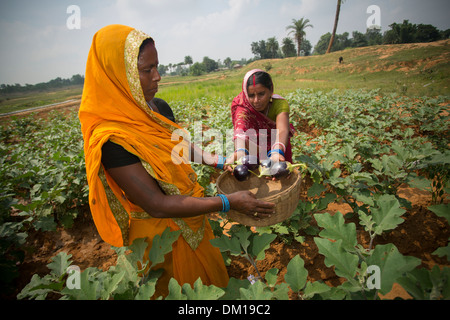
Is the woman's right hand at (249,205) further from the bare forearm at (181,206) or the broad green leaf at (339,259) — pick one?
the broad green leaf at (339,259)

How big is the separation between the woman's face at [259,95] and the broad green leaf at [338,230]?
53.4 inches

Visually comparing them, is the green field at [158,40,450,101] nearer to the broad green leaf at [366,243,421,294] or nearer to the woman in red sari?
the woman in red sari

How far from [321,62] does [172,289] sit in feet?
103

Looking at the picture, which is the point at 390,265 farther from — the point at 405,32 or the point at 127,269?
the point at 405,32

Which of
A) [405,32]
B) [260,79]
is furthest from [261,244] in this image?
[405,32]

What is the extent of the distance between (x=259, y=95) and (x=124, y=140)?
1438 mm

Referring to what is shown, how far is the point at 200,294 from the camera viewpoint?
908 mm

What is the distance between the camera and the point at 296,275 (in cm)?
103

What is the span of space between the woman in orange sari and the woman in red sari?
86cm

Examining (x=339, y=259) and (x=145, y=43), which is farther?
(x=145, y=43)

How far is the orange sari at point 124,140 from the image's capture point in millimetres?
1271

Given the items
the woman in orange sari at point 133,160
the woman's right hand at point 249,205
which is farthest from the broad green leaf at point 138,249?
the woman's right hand at point 249,205

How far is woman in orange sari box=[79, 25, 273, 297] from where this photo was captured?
3.98 ft
